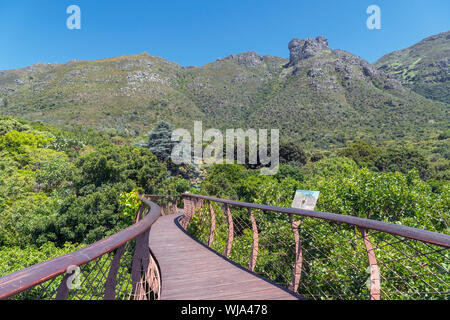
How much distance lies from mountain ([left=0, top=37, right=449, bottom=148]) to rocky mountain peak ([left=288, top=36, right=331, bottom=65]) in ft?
2.68

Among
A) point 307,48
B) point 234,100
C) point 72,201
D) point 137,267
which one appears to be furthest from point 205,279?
point 307,48

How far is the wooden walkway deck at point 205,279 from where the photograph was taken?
7.89 ft

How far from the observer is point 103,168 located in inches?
565

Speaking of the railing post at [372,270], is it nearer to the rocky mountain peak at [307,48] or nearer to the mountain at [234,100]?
the mountain at [234,100]

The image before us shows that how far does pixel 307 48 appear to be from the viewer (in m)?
93.8

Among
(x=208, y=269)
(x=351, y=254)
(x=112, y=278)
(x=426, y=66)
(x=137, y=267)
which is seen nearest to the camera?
(x=112, y=278)

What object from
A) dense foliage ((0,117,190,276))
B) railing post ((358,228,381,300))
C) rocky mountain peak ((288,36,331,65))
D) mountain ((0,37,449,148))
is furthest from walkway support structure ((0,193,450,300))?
rocky mountain peak ((288,36,331,65))

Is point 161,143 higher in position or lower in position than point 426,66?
lower

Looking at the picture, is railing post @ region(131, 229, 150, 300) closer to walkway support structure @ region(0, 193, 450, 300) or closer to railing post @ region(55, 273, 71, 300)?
walkway support structure @ region(0, 193, 450, 300)

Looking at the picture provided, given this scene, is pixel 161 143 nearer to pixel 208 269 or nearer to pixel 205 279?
pixel 208 269

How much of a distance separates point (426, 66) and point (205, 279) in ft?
412

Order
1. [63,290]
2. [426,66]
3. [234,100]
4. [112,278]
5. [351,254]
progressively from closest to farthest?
[63,290], [112,278], [351,254], [234,100], [426,66]

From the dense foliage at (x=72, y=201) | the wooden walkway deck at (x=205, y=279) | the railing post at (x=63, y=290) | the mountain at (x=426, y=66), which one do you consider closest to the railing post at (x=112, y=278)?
the railing post at (x=63, y=290)

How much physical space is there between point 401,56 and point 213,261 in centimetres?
16213
